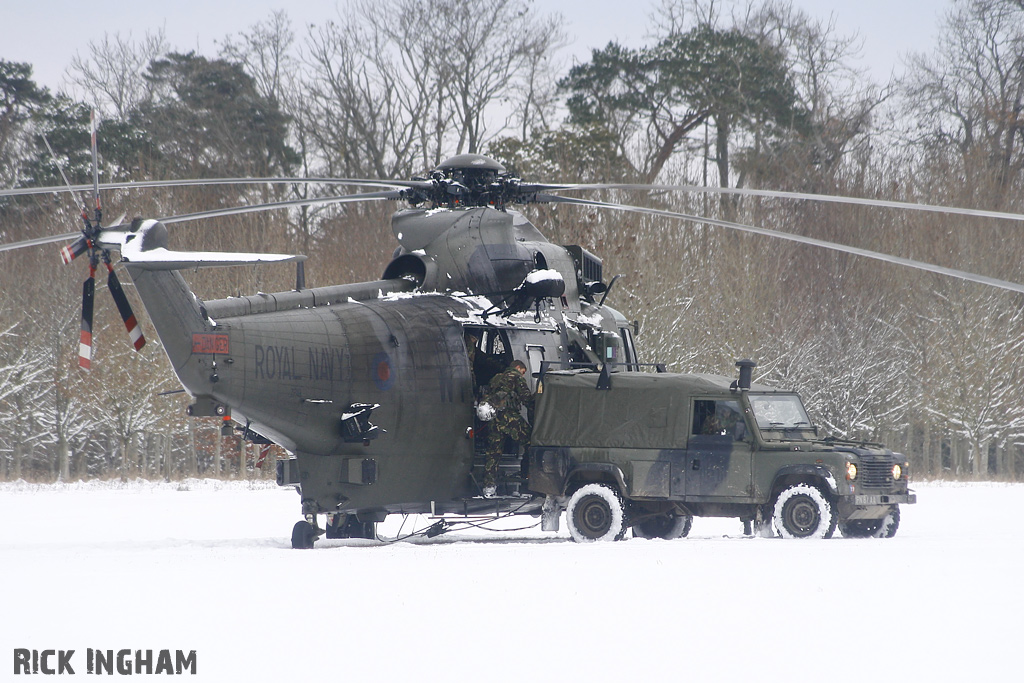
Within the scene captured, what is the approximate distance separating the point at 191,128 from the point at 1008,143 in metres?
31.3

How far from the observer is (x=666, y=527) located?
16.8m

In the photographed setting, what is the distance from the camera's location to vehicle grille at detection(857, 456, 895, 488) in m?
14.4

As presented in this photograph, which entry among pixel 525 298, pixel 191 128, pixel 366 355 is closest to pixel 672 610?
pixel 366 355

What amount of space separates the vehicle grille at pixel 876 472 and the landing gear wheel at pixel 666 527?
287 centimetres

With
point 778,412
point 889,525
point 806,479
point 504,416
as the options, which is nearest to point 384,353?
point 504,416

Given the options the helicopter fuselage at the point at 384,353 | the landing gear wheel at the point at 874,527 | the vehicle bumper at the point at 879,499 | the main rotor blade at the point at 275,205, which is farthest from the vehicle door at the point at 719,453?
the main rotor blade at the point at 275,205

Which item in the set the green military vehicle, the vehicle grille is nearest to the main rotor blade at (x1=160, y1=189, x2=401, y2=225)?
the green military vehicle

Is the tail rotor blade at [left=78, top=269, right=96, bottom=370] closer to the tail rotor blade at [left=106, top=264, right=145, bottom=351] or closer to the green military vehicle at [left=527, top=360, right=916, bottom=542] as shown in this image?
the tail rotor blade at [left=106, top=264, right=145, bottom=351]

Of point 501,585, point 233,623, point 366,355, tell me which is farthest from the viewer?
point 366,355

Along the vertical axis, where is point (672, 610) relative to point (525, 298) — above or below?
below

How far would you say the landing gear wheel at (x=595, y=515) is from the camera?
14.9 m

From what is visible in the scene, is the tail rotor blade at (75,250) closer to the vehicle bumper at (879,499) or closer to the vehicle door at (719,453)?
the vehicle door at (719,453)

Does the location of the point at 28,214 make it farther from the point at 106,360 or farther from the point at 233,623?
the point at 233,623

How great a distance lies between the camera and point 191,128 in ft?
157
